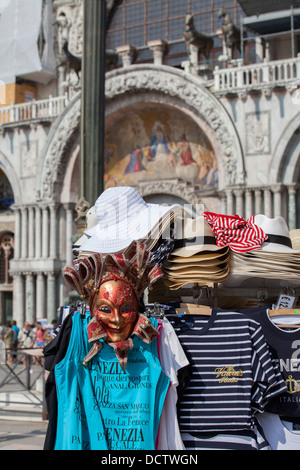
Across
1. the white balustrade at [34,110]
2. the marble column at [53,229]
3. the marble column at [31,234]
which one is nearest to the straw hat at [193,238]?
the marble column at [53,229]

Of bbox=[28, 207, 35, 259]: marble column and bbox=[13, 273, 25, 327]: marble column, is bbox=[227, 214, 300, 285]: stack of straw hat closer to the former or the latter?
bbox=[28, 207, 35, 259]: marble column

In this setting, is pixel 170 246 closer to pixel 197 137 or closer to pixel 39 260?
pixel 197 137

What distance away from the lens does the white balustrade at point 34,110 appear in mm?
21031

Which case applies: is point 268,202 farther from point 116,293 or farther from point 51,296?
point 116,293

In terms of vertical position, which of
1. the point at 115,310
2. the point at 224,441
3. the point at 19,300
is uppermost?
the point at 115,310

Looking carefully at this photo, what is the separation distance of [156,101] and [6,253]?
7741 mm

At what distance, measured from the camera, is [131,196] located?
4.66 m

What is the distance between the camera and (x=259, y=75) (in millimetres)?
17875

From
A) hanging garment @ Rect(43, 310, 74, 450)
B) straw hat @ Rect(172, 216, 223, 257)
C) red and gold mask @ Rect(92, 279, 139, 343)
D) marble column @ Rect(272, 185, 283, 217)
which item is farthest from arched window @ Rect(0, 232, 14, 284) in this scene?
red and gold mask @ Rect(92, 279, 139, 343)

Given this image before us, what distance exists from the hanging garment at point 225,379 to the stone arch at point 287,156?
13387 mm

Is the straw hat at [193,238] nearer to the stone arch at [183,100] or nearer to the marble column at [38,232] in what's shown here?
the stone arch at [183,100]

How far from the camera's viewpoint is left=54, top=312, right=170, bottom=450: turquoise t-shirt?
4.03 m

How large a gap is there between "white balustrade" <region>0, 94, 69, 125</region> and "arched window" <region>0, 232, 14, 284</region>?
3.89 m

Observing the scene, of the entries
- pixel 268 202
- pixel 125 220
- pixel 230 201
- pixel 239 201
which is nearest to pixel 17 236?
pixel 230 201
